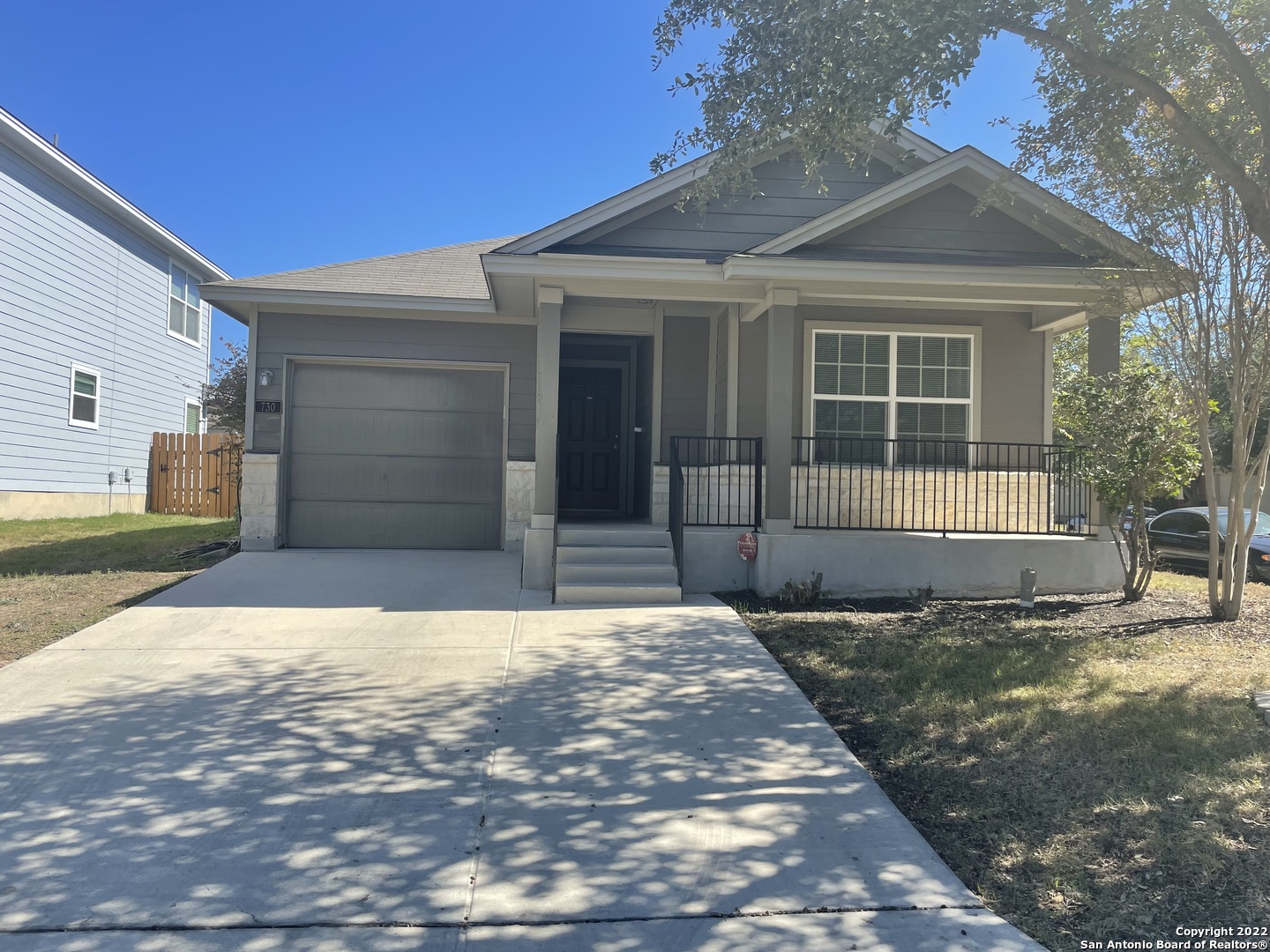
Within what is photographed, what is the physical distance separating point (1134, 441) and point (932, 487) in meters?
2.34

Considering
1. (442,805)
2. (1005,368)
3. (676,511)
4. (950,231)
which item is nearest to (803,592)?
(676,511)

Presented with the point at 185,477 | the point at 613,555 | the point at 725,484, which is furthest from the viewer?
the point at 185,477

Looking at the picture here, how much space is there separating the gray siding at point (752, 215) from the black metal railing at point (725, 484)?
7.25 ft

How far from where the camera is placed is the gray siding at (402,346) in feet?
35.7

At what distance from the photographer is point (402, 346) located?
437 inches

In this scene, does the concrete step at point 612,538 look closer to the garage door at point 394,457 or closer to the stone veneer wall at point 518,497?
the stone veneer wall at point 518,497

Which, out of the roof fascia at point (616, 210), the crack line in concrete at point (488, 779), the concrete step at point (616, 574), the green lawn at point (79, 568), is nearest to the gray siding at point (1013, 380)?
the roof fascia at point (616, 210)

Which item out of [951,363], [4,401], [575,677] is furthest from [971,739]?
[4,401]

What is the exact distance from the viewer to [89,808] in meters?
3.80

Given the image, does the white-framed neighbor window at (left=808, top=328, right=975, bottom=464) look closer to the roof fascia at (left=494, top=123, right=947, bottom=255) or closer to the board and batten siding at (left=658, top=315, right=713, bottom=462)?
the board and batten siding at (left=658, top=315, right=713, bottom=462)

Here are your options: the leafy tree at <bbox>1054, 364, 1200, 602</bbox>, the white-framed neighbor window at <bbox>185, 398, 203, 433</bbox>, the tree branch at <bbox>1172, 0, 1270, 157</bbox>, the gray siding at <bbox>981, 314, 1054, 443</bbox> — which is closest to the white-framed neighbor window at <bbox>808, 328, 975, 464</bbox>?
the gray siding at <bbox>981, 314, 1054, 443</bbox>

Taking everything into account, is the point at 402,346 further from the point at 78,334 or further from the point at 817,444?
the point at 78,334

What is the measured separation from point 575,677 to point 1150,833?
3.34m

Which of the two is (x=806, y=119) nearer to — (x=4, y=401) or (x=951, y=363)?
(x=951, y=363)
